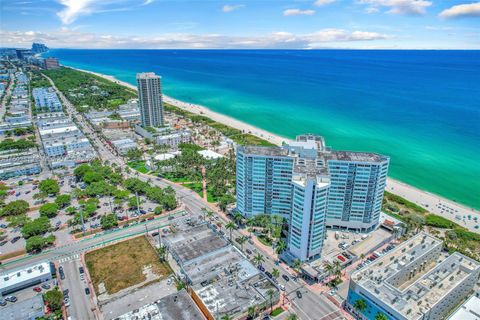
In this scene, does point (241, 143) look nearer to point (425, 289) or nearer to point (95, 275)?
point (95, 275)

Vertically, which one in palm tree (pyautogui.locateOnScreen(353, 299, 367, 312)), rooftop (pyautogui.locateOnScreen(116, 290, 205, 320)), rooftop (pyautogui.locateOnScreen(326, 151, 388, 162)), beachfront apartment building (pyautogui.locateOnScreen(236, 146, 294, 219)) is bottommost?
rooftop (pyautogui.locateOnScreen(116, 290, 205, 320))

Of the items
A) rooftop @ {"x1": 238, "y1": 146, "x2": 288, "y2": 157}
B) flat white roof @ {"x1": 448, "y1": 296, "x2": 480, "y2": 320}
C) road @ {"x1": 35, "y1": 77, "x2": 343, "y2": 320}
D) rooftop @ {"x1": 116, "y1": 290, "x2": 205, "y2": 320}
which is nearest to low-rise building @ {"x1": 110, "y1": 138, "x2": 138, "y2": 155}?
road @ {"x1": 35, "y1": 77, "x2": 343, "y2": 320}

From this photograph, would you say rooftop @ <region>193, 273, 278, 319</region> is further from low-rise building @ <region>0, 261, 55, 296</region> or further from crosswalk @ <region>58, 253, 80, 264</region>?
low-rise building @ <region>0, 261, 55, 296</region>

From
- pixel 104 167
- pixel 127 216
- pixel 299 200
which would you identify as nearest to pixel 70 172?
pixel 104 167

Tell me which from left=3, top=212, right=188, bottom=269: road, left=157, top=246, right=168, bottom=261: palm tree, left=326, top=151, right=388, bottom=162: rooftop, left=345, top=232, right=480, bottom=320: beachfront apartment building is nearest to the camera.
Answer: left=345, top=232, right=480, bottom=320: beachfront apartment building

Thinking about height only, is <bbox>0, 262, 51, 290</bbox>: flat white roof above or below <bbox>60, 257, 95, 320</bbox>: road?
above

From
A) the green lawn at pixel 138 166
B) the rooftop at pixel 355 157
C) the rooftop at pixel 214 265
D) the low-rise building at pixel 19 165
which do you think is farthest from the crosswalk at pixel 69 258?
the rooftop at pixel 355 157
